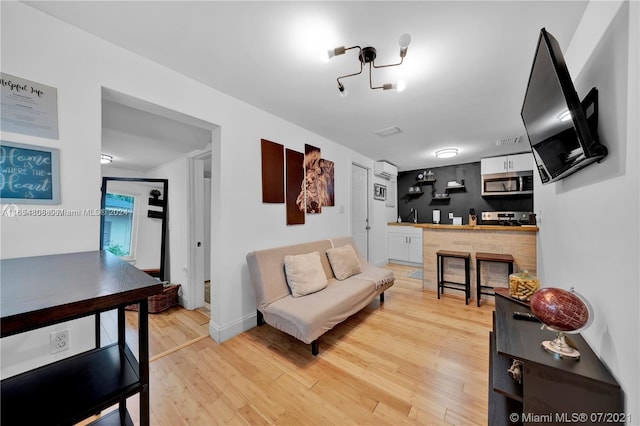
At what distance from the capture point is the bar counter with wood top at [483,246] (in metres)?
2.96

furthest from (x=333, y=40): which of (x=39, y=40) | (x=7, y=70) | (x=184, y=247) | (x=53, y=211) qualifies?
(x=184, y=247)

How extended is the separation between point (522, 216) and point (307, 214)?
4.44 meters

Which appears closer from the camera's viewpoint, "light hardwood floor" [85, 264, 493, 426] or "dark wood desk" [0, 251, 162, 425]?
"dark wood desk" [0, 251, 162, 425]

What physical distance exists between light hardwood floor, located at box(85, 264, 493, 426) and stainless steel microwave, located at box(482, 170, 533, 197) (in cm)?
306

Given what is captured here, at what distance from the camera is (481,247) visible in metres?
3.27

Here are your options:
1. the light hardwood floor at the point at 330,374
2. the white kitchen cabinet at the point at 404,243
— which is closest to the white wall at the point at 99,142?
the light hardwood floor at the point at 330,374

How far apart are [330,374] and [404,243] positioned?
4.07 m

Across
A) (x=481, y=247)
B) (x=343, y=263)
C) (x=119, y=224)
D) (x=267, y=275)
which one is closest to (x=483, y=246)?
(x=481, y=247)

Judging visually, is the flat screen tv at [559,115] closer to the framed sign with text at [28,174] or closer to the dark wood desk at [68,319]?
the dark wood desk at [68,319]

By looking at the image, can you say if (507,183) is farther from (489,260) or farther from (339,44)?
(339,44)

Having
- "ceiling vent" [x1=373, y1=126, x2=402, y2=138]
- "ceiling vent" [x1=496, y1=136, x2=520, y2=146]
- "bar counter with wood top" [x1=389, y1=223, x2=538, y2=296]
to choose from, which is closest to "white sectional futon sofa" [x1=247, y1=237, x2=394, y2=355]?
"bar counter with wood top" [x1=389, y1=223, x2=538, y2=296]

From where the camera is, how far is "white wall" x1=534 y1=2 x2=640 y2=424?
2.63ft

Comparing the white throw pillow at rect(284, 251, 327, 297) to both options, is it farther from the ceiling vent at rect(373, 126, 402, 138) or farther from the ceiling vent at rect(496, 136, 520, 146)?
the ceiling vent at rect(496, 136, 520, 146)

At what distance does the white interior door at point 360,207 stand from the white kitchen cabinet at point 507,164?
2.44 metres
